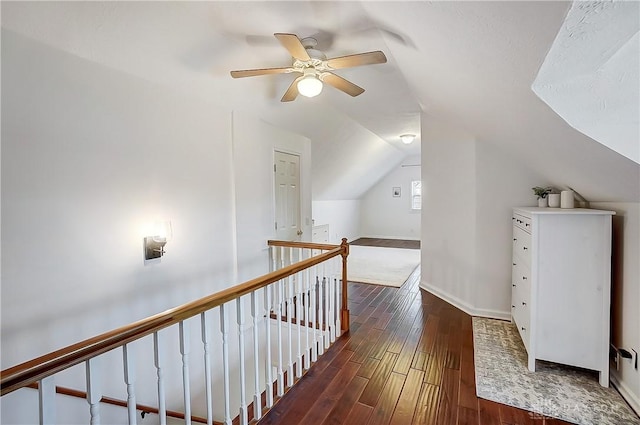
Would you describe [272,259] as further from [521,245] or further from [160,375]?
[521,245]

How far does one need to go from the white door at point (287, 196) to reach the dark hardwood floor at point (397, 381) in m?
1.48

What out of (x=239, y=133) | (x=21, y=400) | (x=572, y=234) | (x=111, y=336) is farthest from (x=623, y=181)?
(x=21, y=400)

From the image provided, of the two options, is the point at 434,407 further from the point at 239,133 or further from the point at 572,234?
the point at 239,133

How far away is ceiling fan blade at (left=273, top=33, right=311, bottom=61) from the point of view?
171 cm

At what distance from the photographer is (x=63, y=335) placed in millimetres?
1831

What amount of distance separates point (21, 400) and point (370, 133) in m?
5.39

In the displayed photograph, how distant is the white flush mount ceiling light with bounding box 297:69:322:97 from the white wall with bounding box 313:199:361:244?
15.7 feet

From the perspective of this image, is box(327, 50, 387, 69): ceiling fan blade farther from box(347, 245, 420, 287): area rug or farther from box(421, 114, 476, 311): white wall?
box(347, 245, 420, 287): area rug

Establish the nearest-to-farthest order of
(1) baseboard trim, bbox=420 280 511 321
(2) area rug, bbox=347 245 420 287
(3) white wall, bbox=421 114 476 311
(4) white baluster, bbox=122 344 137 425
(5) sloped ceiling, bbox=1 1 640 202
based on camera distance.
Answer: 1. (4) white baluster, bbox=122 344 137 425
2. (5) sloped ceiling, bbox=1 1 640 202
3. (1) baseboard trim, bbox=420 280 511 321
4. (3) white wall, bbox=421 114 476 311
5. (2) area rug, bbox=347 245 420 287

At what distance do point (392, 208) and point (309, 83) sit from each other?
767 cm

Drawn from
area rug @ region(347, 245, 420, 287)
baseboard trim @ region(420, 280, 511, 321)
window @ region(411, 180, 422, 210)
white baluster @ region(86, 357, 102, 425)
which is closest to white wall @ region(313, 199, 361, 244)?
area rug @ region(347, 245, 420, 287)

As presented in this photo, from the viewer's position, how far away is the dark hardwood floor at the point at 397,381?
6.10 ft

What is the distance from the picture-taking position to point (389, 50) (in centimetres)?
230

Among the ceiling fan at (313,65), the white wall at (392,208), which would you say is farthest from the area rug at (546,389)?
the white wall at (392,208)
